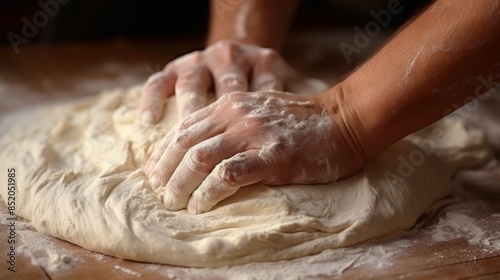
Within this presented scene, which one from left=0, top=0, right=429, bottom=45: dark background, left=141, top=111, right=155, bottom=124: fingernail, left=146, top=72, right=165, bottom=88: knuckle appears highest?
left=0, top=0, right=429, bottom=45: dark background

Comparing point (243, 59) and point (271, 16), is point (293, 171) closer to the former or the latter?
point (243, 59)

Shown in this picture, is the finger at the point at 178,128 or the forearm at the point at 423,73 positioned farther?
the finger at the point at 178,128

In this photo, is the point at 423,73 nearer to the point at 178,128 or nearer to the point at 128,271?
the point at 178,128

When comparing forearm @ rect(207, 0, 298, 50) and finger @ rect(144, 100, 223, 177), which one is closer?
finger @ rect(144, 100, 223, 177)

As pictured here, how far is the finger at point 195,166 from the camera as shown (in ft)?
→ 4.25

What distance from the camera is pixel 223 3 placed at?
7.05 feet

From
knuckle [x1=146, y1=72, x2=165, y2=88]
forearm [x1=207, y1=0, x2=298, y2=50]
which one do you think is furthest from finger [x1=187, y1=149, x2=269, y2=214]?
forearm [x1=207, y1=0, x2=298, y2=50]

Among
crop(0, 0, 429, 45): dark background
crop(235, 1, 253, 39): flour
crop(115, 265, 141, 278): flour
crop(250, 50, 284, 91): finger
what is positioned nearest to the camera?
crop(115, 265, 141, 278): flour

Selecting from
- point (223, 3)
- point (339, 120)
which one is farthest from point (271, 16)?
point (339, 120)

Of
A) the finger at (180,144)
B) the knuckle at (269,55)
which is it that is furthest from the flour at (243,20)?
the finger at (180,144)

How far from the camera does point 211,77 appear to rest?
66.7 inches

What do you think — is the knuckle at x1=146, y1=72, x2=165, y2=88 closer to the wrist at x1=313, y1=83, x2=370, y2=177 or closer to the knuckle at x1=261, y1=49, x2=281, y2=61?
the knuckle at x1=261, y1=49, x2=281, y2=61

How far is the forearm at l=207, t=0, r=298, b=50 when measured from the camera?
6.67ft

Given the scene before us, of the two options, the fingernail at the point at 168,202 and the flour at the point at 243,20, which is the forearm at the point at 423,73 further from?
the flour at the point at 243,20
